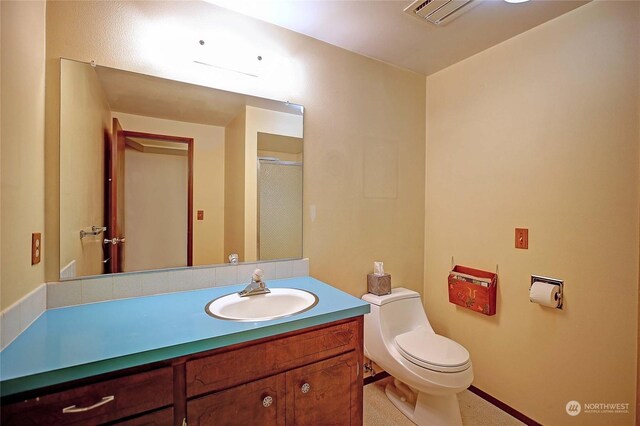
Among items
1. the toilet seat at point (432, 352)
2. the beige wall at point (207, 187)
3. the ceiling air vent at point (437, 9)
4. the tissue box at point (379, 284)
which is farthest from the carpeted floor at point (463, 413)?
the ceiling air vent at point (437, 9)

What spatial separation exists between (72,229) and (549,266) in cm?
243

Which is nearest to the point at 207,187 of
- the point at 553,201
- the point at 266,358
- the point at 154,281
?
the point at 154,281

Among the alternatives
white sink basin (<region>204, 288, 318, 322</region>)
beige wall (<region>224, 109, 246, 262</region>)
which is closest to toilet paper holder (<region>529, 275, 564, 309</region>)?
white sink basin (<region>204, 288, 318, 322</region>)

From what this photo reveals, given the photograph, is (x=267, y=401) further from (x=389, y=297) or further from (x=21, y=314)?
(x=389, y=297)

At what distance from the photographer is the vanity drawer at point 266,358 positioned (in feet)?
3.06

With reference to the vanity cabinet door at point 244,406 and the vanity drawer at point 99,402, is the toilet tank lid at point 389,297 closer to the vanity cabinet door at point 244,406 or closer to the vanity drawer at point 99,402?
the vanity cabinet door at point 244,406

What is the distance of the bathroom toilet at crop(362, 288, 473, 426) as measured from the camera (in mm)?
1551

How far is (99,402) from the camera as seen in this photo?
80cm

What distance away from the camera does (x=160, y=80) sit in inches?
55.4

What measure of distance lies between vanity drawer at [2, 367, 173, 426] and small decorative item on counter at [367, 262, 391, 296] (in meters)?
1.41

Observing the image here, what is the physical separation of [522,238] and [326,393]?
1.47 meters

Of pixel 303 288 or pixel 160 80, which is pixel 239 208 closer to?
pixel 303 288

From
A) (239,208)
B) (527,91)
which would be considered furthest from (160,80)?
(527,91)

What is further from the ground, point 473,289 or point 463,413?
point 473,289
